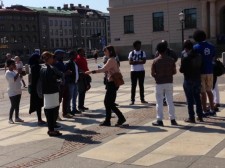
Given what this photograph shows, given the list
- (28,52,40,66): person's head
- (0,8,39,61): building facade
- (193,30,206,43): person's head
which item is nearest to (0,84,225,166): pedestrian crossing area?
(28,52,40,66): person's head

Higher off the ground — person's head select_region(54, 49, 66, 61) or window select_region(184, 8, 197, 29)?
window select_region(184, 8, 197, 29)

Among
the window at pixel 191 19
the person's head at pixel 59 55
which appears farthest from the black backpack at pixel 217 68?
the window at pixel 191 19

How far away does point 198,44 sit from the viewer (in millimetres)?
9898

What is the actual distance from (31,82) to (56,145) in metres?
2.69

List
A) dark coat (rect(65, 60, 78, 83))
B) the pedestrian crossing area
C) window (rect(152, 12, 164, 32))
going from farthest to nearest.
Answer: window (rect(152, 12, 164, 32)) → dark coat (rect(65, 60, 78, 83)) → the pedestrian crossing area

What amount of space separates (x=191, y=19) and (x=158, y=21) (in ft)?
13.8

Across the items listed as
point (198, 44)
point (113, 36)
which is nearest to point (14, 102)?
point (198, 44)

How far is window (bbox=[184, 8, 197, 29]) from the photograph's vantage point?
51.2 m

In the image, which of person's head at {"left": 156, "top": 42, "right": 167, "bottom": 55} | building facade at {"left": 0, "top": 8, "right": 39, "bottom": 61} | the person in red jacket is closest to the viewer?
person's head at {"left": 156, "top": 42, "right": 167, "bottom": 55}

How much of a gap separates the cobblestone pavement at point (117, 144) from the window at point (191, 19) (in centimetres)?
4109

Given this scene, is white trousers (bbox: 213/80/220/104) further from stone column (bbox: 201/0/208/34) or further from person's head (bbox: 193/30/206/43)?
stone column (bbox: 201/0/208/34)

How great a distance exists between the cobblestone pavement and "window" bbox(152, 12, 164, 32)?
141ft

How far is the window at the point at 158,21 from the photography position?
175 ft

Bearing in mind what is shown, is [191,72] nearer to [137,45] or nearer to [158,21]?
[137,45]
